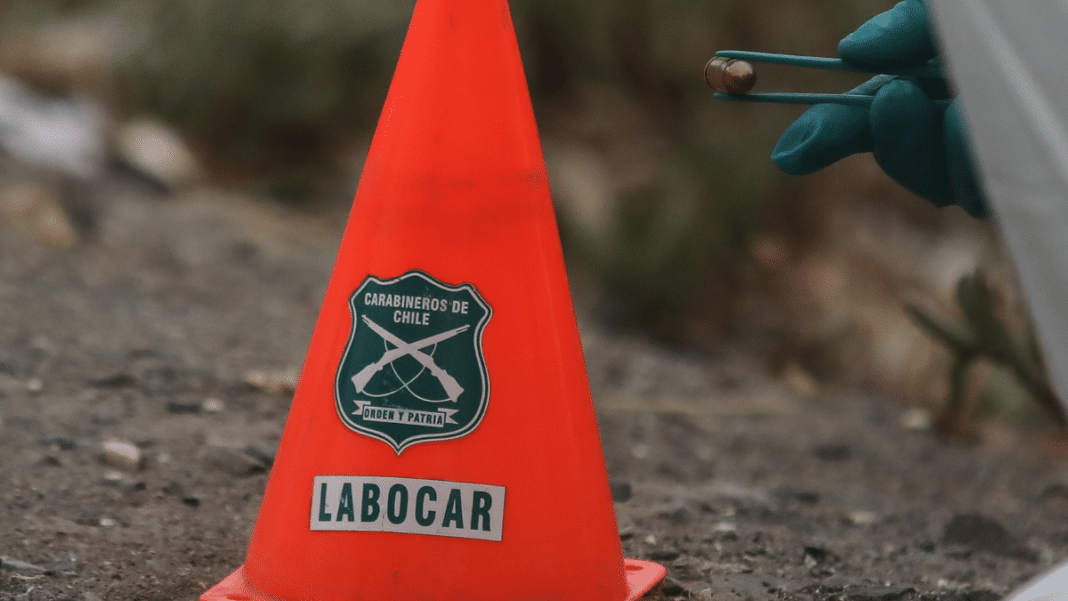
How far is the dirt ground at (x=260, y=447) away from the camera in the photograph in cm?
170

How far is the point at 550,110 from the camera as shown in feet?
18.5

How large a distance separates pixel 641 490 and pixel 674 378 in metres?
1.35

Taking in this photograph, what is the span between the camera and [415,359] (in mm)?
1377

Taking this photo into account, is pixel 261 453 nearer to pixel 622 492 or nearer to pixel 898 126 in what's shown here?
pixel 622 492

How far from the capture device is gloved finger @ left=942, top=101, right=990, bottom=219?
138cm

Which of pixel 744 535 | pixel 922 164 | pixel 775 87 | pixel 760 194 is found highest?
pixel 775 87

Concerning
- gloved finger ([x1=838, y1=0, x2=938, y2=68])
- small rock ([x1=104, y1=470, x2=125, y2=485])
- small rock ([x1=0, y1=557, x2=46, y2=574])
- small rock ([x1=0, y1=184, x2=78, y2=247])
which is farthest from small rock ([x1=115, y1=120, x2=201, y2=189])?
gloved finger ([x1=838, y1=0, x2=938, y2=68])

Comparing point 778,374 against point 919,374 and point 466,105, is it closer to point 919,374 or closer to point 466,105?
point 919,374

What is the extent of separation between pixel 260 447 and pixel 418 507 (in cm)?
91

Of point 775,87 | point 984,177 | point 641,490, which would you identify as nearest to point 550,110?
point 775,87

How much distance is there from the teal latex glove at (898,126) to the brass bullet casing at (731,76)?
0.33 ft

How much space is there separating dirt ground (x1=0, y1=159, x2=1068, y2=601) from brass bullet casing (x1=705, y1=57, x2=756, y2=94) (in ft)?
2.54

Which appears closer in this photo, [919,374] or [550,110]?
[919,374]

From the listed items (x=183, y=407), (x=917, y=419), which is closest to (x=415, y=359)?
(x=183, y=407)
